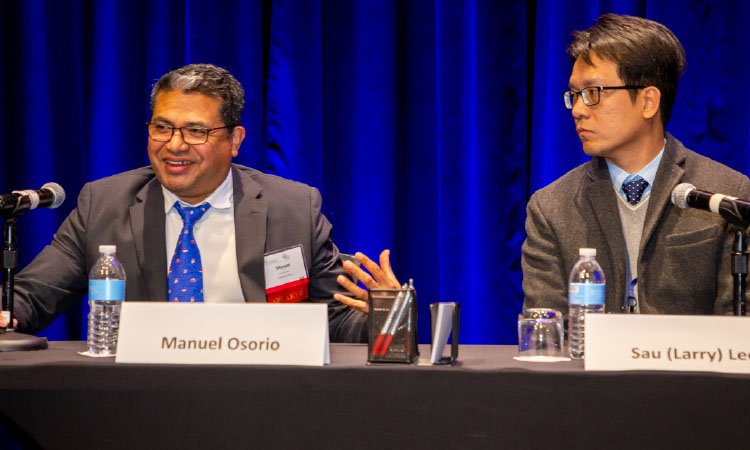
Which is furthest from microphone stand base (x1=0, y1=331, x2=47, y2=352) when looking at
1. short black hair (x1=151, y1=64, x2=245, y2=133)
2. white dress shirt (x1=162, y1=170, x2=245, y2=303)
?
short black hair (x1=151, y1=64, x2=245, y2=133)

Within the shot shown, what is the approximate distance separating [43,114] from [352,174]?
1.48 metres

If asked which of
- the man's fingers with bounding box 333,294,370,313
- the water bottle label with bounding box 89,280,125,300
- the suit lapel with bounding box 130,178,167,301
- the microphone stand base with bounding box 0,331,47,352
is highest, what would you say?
the suit lapel with bounding box 130,178,167,301

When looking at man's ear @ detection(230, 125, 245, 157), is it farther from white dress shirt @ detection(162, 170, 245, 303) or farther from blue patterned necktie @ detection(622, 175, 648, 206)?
blue patterned necktie @ detection(622, 175, 648, 206)

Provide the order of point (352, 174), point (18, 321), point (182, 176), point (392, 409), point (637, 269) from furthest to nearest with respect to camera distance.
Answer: point (352, 174) < point (182, 176) < point (637, 269) < point (18, 321) < point (392, 409)

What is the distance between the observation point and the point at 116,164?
3.81 metres

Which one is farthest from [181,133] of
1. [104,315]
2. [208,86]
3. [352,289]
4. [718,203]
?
[718,203]

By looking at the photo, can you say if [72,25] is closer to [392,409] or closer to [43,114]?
[43,114]

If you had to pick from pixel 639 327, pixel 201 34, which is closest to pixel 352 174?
pixel 201 34

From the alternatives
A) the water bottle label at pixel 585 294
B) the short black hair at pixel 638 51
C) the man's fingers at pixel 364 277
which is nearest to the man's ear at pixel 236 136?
the man's fingers at pixel 364 277

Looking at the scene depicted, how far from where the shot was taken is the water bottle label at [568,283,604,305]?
1.96 metres

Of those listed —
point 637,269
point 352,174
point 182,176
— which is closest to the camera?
point 637,269

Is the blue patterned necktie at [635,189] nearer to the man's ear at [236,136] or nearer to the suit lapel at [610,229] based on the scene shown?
the suit lapel at [610,229]

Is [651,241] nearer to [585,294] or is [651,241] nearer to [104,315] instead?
[585,294]

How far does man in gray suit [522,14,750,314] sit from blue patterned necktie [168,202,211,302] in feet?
3.47
